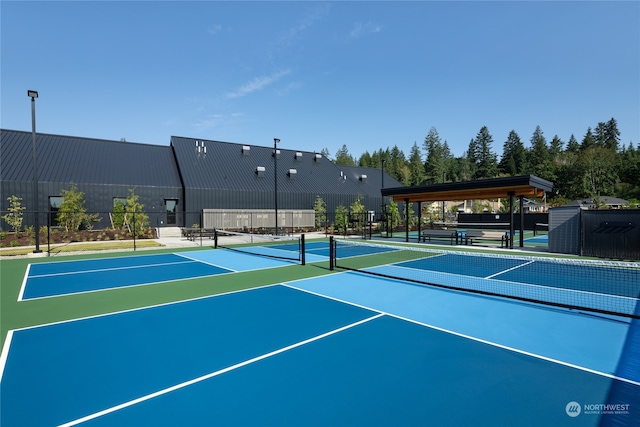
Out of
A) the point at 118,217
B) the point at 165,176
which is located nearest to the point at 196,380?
the point at 118,217

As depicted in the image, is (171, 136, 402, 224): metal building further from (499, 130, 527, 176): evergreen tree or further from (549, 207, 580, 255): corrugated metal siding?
(499, 130, 527, 176): evergreen tree

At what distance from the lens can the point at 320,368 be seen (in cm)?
471

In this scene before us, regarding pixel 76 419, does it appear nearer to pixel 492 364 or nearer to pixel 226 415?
pixel 226 415

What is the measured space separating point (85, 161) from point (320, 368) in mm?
33094

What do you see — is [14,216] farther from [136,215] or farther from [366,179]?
[366,179]

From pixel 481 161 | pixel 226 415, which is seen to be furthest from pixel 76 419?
pixel 481 161

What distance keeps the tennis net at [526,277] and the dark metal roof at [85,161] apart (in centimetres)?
2412

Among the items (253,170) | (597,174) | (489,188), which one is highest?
(597,174)

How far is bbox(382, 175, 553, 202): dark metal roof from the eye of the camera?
1672 centimetres

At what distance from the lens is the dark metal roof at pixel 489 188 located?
1672cm

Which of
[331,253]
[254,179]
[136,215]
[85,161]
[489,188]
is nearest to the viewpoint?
[331,253]

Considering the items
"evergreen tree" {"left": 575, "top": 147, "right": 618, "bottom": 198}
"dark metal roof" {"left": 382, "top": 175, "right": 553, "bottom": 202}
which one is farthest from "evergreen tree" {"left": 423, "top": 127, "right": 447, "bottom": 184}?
"dark metal roof" {"left": 382, "top": 175, "right": 553, "bottom": 202}

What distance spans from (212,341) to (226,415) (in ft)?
7.10

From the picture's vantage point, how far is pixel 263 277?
11.1 m
